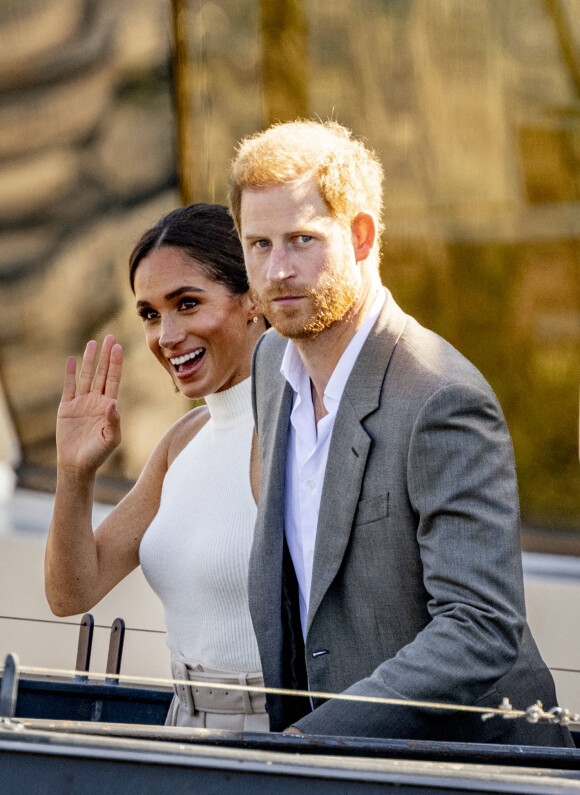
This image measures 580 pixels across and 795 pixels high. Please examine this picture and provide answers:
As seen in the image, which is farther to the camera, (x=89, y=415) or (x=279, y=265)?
(x=89, y=415)

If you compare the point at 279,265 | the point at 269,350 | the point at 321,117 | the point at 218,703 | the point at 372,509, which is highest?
the point at 321,117

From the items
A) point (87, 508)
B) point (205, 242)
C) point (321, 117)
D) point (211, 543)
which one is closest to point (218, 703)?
point (211, 543)

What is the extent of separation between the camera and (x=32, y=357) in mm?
5027

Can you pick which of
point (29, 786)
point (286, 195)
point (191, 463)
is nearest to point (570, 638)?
point (191, 463)

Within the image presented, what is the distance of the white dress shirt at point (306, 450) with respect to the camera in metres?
1.63

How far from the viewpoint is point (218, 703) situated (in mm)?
1831

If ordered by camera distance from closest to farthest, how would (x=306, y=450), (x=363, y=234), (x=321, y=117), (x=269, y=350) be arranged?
1. (x=363, y=234)
2. (x=306, y=450)
3. (x=269, y=350)
4. (x=321, y=117)

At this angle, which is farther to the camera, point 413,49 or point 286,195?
point 413,49

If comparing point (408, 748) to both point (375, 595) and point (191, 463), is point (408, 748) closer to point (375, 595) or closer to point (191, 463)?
point (375, 595)

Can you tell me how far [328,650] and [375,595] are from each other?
0.12 m

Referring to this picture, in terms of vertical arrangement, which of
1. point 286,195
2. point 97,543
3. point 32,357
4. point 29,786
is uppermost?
point 32,357

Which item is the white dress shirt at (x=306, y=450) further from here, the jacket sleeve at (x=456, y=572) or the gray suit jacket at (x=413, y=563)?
the jacket sleeve at (x=456, y=572)

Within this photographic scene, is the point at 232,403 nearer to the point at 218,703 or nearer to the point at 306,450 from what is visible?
the point at 306,450

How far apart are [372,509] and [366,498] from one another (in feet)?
0.07
